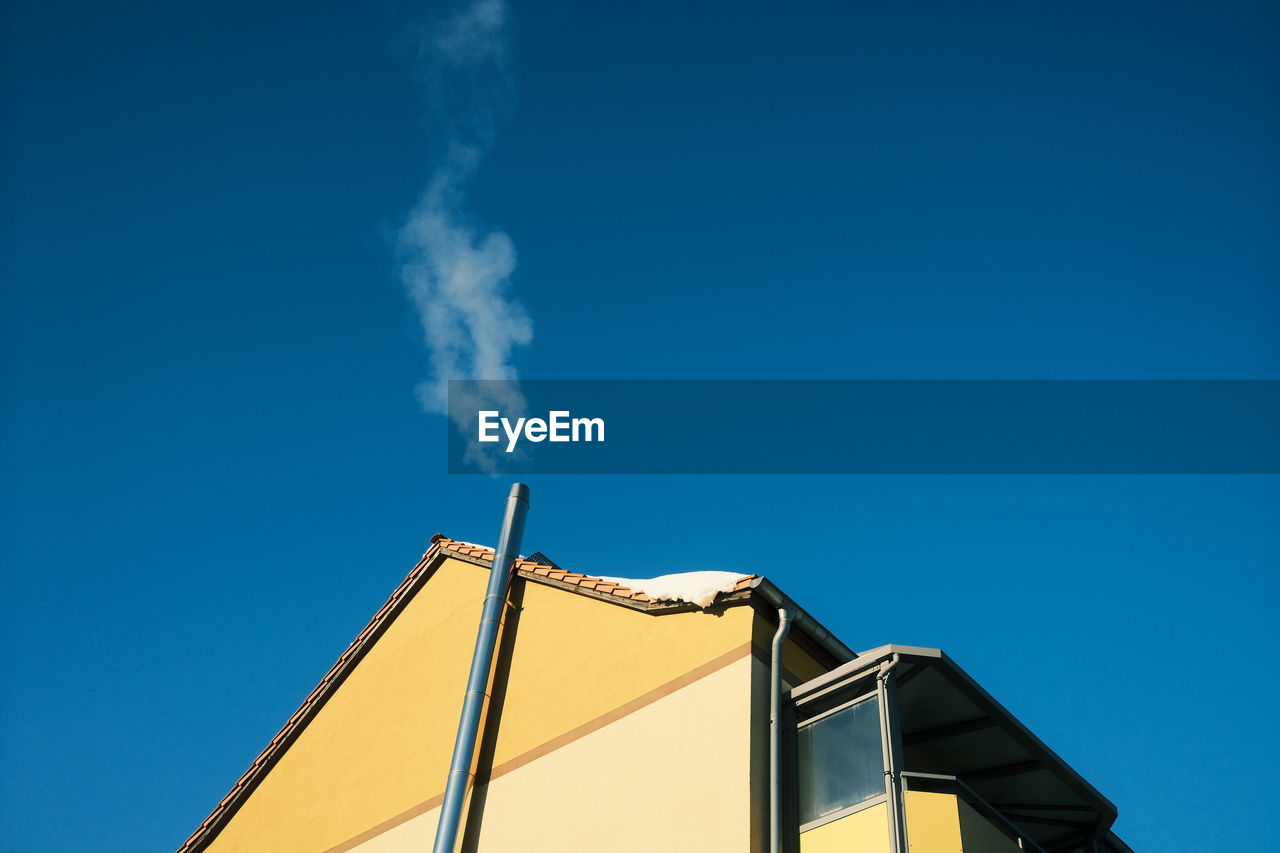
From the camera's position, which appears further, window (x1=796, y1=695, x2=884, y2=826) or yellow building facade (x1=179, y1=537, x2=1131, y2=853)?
yellow building facade (x1=179, y1=537, x2=1131, y2=853)

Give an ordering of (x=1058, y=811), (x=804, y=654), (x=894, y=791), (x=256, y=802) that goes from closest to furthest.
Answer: (x=894, y=791) < (x=804, y=654) < (x=1058, y=811) < (x=256, y=802)

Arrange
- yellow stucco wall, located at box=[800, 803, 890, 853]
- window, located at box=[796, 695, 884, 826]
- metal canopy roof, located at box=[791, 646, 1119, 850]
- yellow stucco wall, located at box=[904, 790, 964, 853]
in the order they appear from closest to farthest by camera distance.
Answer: yellow stucco wall, located at box=[904, 790, 964, 853], yellow stucco wall, located at box=[800, 803, 890, 853], window, located at box=[796, 695, 884, 826], metal canopy roof, located at box=[791, 646, 1119, 850]

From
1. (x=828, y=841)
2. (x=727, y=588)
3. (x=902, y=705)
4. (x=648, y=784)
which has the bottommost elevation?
(x=828, y=841)

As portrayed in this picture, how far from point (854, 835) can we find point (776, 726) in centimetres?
140

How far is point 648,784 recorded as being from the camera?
469 inches

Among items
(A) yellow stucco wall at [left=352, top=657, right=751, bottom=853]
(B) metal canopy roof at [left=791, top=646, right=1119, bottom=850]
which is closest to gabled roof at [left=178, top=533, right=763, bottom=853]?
(A) yellow stucco wall at [left=352, top=657, right=751, bottom=853]

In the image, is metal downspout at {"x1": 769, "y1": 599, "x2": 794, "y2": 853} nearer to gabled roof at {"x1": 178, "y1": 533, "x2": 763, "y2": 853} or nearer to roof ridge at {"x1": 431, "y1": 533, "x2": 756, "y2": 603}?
roof ridge at {"x1": 431, "y1": 533, "x2": 756, "y2": 603}

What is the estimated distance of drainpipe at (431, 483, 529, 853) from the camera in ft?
44.5

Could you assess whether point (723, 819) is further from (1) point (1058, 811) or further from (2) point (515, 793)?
(1) point (1058, 811)

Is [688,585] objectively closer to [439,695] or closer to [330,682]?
[439,695]

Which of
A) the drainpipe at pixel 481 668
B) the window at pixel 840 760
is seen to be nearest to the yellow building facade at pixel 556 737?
the window at pixel 840 760

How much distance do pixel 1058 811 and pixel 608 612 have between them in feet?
21.1

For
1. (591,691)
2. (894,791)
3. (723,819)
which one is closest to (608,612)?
(591,691)

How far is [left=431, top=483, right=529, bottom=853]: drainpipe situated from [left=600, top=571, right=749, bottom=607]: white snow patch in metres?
2.10
